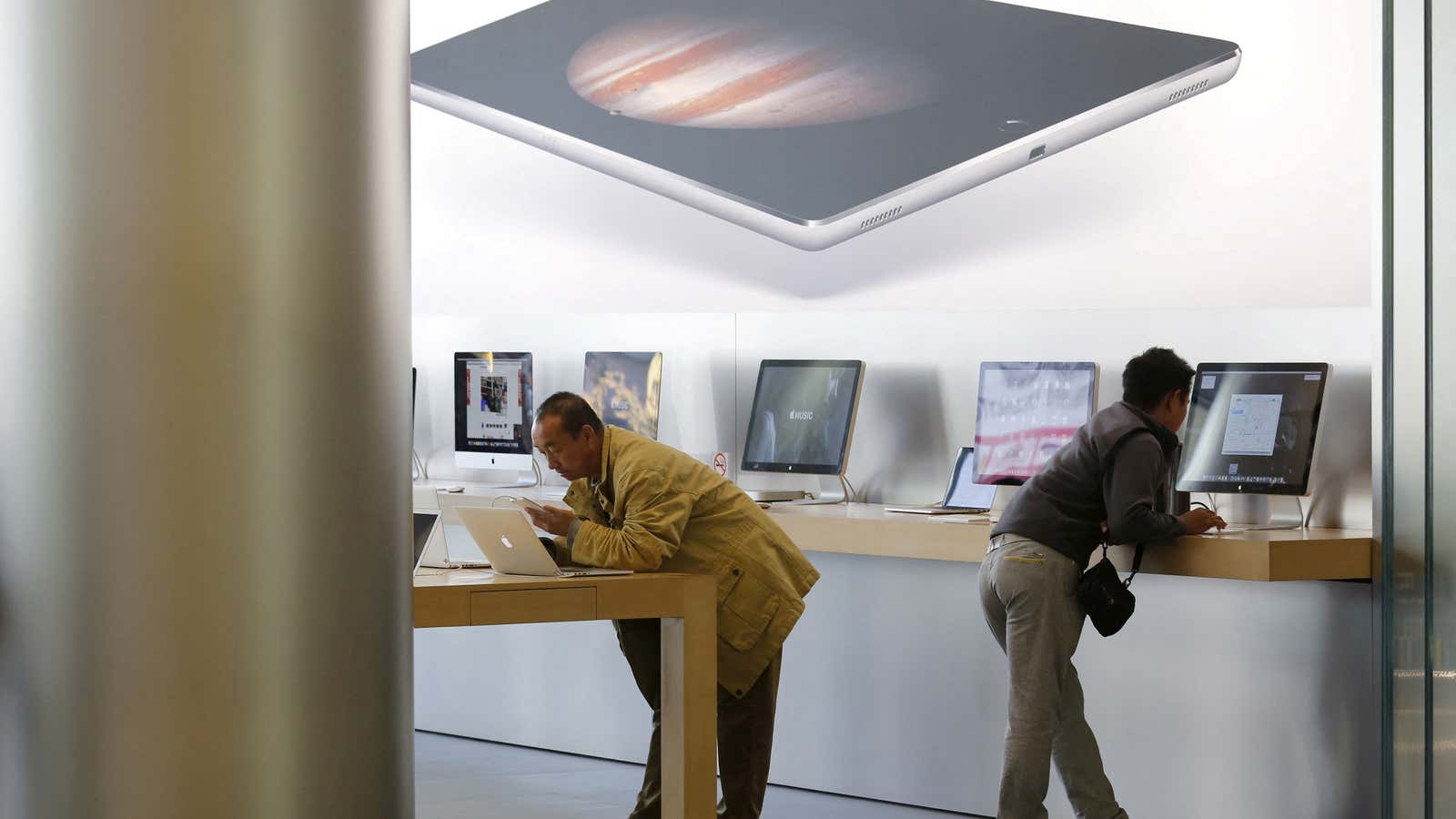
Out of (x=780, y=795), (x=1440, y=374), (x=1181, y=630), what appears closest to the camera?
(x=1440, y=374)

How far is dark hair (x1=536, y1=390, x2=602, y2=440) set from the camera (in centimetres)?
420

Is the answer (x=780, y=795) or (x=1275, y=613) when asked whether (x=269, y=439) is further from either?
(x=780, y=795)

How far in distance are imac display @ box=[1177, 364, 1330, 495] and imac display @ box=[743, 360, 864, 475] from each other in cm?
127

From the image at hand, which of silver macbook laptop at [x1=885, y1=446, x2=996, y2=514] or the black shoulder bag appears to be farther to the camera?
silver macbook laptop at [x1=885, y1=446, x2=996, y2=514]

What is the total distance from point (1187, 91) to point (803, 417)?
1.72 m

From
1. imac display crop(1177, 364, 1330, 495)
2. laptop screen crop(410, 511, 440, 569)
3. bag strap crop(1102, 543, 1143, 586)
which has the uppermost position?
imac display crop(1177, 364, 1330, 495)

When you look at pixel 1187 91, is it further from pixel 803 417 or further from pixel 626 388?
pixel 626 388

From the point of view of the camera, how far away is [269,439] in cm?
182

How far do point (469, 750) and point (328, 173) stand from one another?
198 inches

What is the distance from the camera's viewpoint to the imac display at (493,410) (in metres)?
6.61

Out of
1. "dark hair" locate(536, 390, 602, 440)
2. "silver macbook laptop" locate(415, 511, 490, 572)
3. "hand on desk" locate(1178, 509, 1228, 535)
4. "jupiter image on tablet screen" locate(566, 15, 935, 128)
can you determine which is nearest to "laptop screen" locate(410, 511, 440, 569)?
"silver macbook laptop" locate(415, 511, 490, 572)

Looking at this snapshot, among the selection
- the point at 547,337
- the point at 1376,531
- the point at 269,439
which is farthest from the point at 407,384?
the point at 547,337

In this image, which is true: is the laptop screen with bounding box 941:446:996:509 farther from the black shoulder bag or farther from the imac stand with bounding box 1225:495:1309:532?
the black shoulder bag

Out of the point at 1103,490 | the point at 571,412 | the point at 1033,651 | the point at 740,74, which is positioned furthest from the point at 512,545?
the point at 740,74
